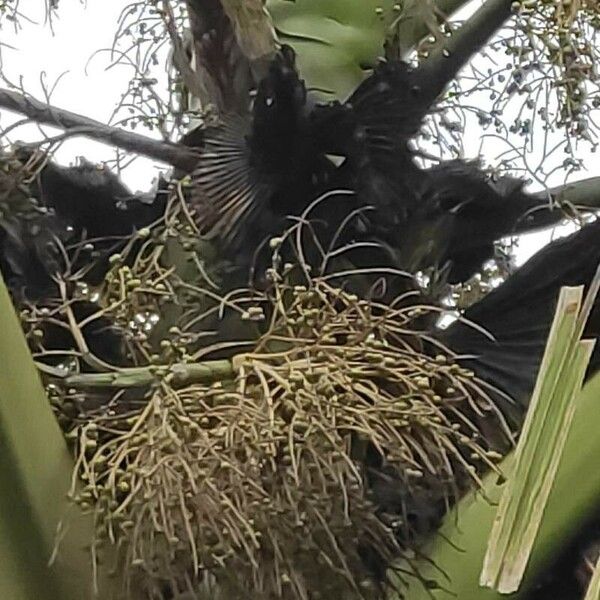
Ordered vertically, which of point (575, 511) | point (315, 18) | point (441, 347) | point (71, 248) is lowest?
point (575, 511)

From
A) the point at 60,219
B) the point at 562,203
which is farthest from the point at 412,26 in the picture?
the point at 60,219

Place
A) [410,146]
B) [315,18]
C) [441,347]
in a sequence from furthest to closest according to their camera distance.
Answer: [315,18] → [410,146] → [441,347]

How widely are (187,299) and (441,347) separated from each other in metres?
0.17

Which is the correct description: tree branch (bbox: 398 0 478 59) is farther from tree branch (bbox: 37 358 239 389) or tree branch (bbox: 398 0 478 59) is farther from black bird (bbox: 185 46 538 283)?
tree branch (bbox: 37 358 239 389)

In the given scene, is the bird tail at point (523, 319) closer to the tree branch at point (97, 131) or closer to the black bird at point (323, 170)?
the black bird at point (323, 170)

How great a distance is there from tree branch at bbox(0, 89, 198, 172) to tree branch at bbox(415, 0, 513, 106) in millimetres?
176

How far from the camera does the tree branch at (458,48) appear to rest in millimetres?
1026

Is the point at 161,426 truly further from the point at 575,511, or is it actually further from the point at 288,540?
the point at 575,511

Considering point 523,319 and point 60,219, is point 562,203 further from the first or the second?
point 60,219

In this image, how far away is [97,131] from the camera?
3.41 feet

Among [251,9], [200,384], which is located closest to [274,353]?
[200,384]

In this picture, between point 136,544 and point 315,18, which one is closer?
point 136,544

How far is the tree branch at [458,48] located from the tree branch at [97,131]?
18 cm

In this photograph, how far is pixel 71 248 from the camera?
1023 mm
